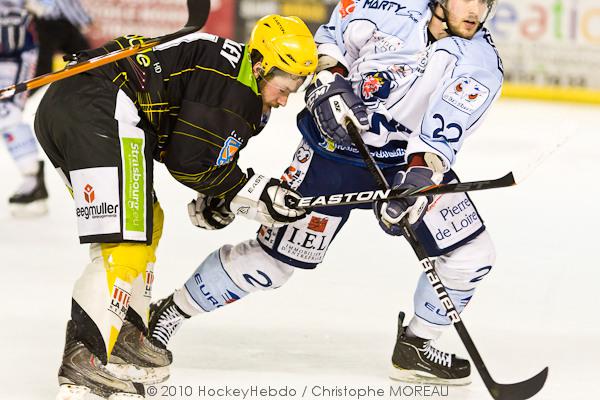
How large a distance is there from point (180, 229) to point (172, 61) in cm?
200

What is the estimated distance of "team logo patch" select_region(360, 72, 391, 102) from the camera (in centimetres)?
324

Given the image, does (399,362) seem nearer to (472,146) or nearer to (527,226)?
(527,226)

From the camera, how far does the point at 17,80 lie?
17.9ft

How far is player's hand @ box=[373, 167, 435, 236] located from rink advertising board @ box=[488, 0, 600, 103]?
5.55 m

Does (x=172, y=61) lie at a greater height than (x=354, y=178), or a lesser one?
greater

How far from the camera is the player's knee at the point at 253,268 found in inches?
129

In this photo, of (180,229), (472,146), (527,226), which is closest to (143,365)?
(180,229)

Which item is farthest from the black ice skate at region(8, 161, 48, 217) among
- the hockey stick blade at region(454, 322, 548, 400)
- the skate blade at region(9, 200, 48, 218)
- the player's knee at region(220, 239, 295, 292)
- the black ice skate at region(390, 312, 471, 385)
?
the hockey stick blade at region(454, 322, 548, 400)

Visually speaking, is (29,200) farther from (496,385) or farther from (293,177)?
(496,385)

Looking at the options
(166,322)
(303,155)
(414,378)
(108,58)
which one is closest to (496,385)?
(414,378)

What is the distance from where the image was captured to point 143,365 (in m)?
3.11

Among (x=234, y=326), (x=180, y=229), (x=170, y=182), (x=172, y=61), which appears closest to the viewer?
(x=172, y=61)

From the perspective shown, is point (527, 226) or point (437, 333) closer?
point (437, 333)

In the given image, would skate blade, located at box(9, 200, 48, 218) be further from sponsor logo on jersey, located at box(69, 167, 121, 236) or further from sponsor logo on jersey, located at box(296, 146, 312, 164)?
sponsor logo on jersey, located at box(69, 167, 121, 236)
